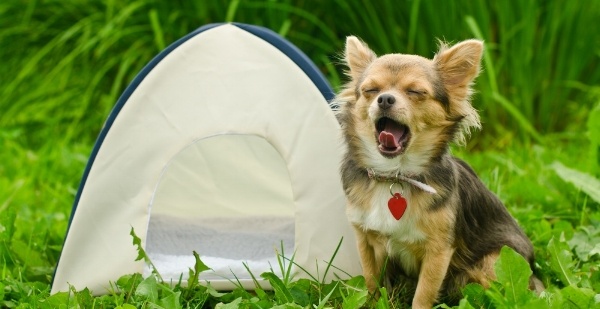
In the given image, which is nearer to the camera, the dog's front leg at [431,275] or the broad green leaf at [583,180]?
the dog's front leg at [431,275]

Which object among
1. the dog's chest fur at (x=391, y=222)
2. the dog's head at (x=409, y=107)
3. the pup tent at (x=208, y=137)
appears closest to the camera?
the dog's head at (x=409, y=107)

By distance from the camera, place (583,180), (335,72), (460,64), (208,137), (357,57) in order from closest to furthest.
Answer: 1. (460,64)
2. (357,57)
3. (208,137)
4. (583,180)
5. (335,72)

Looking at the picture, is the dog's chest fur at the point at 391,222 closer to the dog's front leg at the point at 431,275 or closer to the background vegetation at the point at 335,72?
the dog's front leg at the point at 431,275

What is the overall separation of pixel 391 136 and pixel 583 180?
4.88 ft

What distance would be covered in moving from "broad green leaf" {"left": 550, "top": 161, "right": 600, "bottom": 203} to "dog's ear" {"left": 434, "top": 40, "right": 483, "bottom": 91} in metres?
1.20

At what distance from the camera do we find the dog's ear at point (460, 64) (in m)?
2.75

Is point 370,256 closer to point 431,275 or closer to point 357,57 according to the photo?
point 431,275

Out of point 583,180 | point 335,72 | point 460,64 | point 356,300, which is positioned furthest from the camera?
point 335,72

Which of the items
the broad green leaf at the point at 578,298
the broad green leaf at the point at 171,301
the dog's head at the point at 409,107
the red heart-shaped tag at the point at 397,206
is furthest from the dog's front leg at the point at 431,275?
the broad green leaf at the point at 171,301

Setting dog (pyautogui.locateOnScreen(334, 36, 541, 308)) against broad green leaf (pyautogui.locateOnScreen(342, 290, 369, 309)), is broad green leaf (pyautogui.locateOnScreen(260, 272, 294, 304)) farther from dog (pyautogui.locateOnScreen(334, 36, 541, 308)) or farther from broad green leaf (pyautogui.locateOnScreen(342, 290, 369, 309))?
dog (pyautogui.locateOnScreen(334, 36, 541, 308))

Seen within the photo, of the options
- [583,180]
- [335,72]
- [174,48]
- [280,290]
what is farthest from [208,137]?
[335,72]

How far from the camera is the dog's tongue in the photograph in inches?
105

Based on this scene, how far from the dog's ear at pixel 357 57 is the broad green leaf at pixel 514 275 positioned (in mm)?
797

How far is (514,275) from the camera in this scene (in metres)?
2.55
